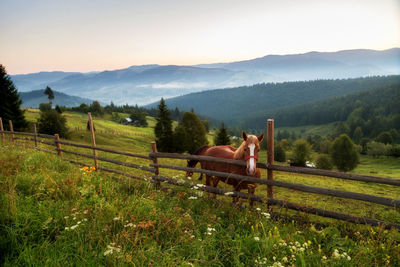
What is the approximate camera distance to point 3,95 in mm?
39562

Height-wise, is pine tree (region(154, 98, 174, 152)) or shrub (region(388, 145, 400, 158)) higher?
pine tree (region(154, 98, 174, 152))

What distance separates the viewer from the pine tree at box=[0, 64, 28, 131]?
38688mm

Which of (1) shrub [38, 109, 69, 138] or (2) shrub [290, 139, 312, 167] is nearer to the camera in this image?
(1) shrub [38, 109, 69, 138]

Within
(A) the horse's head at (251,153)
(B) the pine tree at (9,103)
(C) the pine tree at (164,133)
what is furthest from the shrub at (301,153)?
(B) the pine tree at (9,103)

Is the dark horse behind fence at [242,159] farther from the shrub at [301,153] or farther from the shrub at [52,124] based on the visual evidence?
the shrub at [301,153]

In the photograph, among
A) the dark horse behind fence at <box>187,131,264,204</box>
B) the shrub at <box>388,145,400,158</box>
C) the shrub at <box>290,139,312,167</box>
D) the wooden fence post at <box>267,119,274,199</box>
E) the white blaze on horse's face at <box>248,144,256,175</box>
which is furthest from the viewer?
the shrub at <box>388,145,400,158</box>

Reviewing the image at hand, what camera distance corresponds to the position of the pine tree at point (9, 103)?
127ft

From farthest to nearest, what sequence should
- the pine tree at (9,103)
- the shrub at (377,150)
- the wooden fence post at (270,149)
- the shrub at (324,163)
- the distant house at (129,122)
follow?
the distant house at (129,122), the shrub at (377,150), the shrub at (324,163), the pine tree at (9,103), the wooden fence post at (270,149)

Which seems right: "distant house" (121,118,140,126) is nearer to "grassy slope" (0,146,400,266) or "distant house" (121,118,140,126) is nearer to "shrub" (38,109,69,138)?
"shrub" (38,109,69,138)

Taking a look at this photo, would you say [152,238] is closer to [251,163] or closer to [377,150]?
[251,163]

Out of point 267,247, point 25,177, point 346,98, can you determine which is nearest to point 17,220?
point 25,177

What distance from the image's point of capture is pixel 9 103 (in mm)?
40125

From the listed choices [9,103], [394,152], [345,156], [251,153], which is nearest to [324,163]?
[345,156]

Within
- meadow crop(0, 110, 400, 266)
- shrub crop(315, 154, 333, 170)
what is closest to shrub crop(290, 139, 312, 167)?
shrub crop(315, 154, 333, 170)
